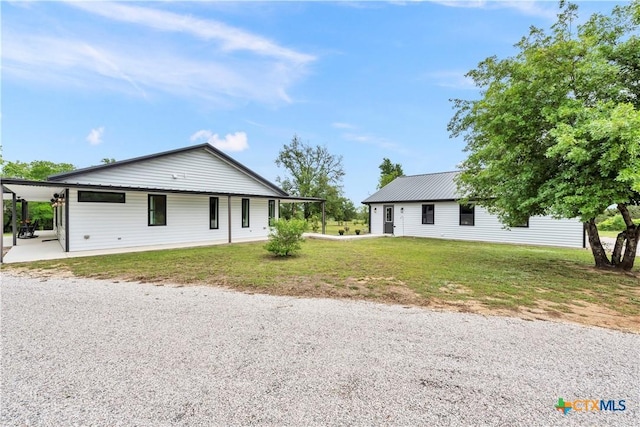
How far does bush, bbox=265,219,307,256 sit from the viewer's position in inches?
371

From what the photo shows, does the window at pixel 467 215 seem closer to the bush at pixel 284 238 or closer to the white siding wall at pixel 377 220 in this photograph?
the white siding wall at pixel 377 220

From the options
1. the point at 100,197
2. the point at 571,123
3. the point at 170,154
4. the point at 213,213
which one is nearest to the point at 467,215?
the point at 571,123

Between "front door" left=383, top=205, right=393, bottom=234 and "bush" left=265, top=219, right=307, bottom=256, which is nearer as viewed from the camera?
"bush" left=265, top=219, right=307, bottom=256

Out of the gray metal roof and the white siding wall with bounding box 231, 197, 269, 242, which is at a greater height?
the gray metal roof

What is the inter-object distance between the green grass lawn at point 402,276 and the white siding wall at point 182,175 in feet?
14.1

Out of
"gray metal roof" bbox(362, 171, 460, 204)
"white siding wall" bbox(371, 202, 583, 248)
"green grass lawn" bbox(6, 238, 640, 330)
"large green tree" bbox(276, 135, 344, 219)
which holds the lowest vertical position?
"green grass lawn" bbox(6, 238, 640, 330)

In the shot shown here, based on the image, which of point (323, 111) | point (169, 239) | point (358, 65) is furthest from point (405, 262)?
point (323, 111)

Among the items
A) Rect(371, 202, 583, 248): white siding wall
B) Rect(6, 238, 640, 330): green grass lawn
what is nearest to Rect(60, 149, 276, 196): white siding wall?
Rect(6, 238, 640, 330): green grass lawn

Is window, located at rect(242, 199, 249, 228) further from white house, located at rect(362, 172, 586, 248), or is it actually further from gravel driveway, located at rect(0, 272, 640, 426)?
gravel driveway, located at rect(0, 272, 640, 426)

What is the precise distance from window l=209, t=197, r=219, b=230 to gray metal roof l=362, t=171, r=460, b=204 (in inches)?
427

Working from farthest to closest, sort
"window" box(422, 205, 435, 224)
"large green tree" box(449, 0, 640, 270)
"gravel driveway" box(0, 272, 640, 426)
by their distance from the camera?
1. "window" box(422, 205, 435, 224)
2. "large green tree" box(449, 0, 640, 270)
3. "gravel driveway" box(0, 272, 640, 426)

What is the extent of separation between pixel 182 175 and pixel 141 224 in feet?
10.3

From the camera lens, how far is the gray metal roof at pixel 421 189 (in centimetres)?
1766

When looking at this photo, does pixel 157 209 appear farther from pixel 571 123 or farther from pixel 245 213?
pixel 571 123
